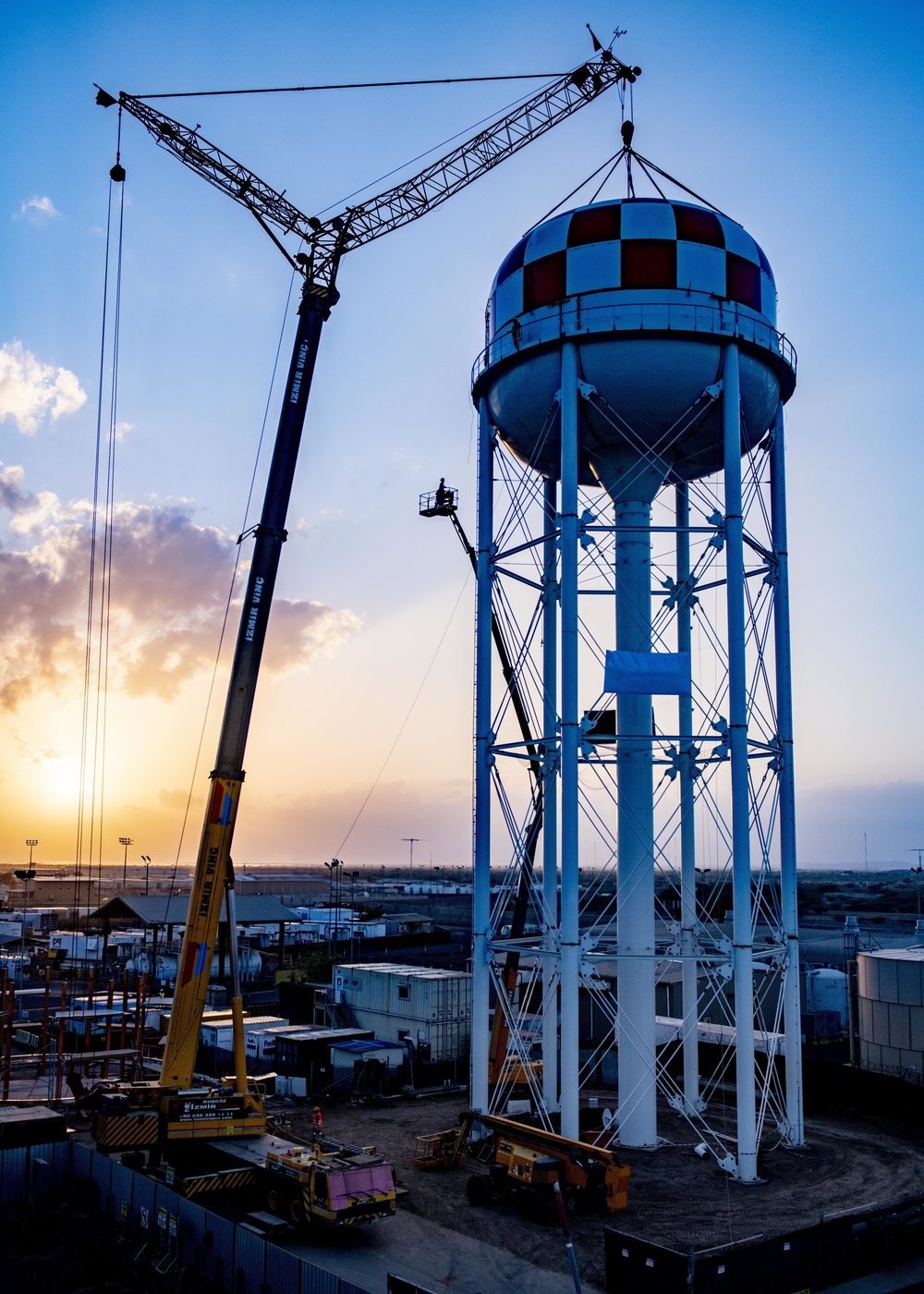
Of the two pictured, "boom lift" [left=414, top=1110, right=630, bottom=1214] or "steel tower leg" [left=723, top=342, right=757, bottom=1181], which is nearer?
"boom lift" [left=414, top=1110, right=630, bottom=1214]

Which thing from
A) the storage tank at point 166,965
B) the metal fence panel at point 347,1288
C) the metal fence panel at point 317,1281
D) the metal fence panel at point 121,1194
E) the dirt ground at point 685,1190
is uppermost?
the metal fence panel at point 347,1288

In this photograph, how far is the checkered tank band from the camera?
26484 mm

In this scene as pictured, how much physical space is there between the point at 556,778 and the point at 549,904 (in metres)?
3.40

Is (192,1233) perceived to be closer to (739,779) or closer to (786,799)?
(739,779)

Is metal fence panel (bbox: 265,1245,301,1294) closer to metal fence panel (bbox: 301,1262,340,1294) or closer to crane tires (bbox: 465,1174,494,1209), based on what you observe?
metal fence panel (bbox: 301,1262,340,1294)

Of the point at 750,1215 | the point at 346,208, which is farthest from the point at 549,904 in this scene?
the point at 346,208

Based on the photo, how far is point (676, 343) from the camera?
85.2 ft

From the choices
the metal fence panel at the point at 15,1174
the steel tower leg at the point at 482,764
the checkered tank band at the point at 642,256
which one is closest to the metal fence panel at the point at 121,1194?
the metal fence panel at the point at 15,1174

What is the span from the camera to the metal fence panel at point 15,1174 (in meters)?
21.5

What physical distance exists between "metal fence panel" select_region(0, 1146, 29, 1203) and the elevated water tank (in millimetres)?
20156

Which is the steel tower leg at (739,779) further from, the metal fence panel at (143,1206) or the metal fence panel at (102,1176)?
the metal fence panel at (102,1176)

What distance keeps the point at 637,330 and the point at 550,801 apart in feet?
40.2

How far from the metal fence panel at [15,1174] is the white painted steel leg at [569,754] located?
11.1 metres

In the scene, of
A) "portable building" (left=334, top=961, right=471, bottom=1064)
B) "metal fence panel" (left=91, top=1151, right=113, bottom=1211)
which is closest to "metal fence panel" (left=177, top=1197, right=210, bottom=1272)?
"metal fence panel" (left=91, top=1151, right=113, bottom=1211)
